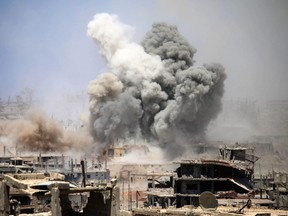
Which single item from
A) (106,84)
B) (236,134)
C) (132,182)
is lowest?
(132,182)

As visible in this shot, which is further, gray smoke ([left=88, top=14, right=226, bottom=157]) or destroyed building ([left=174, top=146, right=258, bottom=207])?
gray smoke ([left=88, top=14, right=226, bottom=157])

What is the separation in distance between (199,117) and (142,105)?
8175 mm

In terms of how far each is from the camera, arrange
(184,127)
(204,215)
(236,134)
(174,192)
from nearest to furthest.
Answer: (204,215), (174,192), (184,127), (236,134)

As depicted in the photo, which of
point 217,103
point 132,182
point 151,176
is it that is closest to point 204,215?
point 151,176

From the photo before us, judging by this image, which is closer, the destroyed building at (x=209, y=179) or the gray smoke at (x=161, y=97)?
the destroyed building at (x=209, y=179)

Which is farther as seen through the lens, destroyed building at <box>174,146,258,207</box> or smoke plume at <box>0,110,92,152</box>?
smoke plume at <box>0,110,92,152</box>

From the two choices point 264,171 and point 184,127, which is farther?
point 184,127

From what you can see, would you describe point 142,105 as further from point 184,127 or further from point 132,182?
point 132,182

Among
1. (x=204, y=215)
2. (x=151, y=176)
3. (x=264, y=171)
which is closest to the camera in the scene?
(x=204, y=215)

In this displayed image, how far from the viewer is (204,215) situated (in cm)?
2395

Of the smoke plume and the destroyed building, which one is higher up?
the smoke plume

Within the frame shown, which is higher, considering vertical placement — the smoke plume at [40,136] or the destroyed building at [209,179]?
the smoke plume at [40,136]

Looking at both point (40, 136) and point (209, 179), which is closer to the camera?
point (209, 179)

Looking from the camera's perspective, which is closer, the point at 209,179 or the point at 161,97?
the point at 209,179
